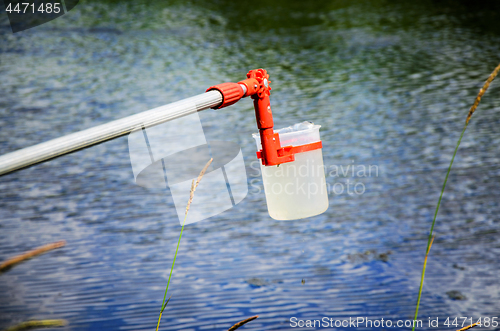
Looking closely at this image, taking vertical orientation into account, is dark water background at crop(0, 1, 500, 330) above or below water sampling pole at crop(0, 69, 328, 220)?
below

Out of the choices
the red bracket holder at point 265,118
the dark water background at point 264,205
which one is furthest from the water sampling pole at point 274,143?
the dark water background at point 264,205

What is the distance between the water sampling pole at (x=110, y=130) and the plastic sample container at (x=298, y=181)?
350 millimetres

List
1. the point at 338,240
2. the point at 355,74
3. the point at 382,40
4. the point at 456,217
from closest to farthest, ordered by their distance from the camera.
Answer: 1. the point at 338,240
2. the point at 456,217
3. the point at 355,74
4. the point at 382,40

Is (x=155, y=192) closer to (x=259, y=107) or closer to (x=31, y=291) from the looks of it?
(x=31, y=291)

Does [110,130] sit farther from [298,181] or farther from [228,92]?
[298,181]

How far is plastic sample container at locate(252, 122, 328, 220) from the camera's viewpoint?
1.51 meters

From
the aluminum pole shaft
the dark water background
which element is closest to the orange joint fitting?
the aluminum pole shaft

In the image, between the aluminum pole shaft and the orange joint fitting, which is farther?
the orange joint fitting

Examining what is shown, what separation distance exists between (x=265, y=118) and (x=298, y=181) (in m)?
0.26

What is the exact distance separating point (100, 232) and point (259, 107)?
7.58 ft

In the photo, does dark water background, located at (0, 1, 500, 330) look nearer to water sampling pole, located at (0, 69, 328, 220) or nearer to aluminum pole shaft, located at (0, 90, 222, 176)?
water sampling pole, located at (0, 69, 328, 220)

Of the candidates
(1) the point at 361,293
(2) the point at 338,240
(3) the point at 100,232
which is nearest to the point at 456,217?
(2) the point at 338,240

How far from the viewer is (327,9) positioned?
1366 centimetres

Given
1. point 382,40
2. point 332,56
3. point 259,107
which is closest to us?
point 259,107
